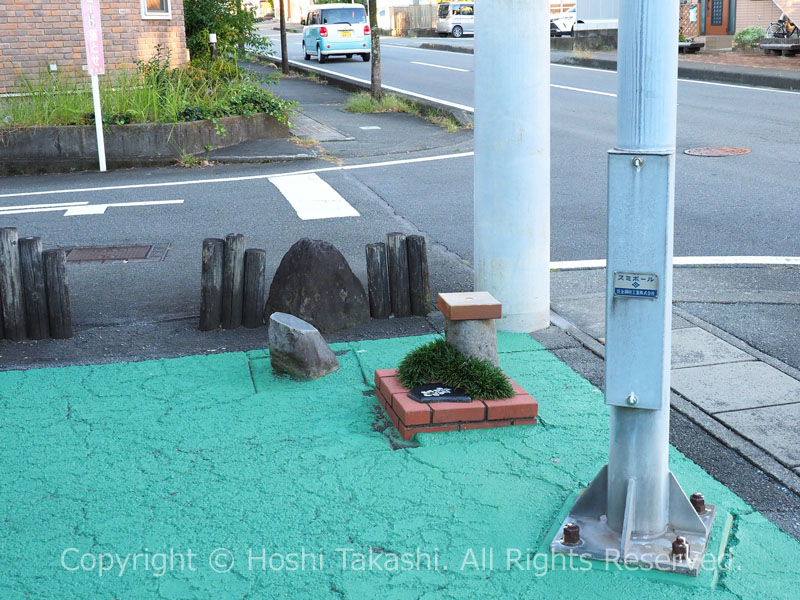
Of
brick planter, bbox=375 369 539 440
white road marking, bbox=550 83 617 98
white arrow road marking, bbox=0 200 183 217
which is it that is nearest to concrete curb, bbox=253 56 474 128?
white road marking, bbox=550 83 617 98

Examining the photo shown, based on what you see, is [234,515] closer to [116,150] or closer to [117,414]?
[117,414]

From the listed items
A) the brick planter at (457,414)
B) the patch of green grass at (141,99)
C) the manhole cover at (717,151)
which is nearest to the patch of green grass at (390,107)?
the patch of green grass at (141,99)

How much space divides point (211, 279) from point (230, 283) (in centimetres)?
12

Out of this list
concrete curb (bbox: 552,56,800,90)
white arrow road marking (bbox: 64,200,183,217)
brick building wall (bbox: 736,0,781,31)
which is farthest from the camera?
brick building wall (bbox: 736,0,781,31)

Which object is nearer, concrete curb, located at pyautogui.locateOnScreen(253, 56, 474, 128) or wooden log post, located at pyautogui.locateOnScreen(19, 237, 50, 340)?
wooden log post, located at pyautogui.locateOnScreen(19, 237, 50, 340)

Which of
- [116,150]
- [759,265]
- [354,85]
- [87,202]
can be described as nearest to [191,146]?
[116,150]

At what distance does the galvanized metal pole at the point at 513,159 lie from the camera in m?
5.47

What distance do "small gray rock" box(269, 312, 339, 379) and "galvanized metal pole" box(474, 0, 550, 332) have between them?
1.29m

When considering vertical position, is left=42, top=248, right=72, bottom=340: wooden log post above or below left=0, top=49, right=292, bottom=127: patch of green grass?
below

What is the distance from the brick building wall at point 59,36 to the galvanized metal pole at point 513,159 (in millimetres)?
10959

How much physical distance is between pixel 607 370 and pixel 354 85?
811 inches

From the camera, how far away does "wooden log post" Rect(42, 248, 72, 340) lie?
5742mm

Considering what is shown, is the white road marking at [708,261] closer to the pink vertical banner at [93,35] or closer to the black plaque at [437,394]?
the black plaque at [437,394]

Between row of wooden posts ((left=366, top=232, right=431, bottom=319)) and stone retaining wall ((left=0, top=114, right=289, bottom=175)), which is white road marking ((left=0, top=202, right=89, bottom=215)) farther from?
row of wooden posts ((left=366, top=232, right=431, bottom=319))
